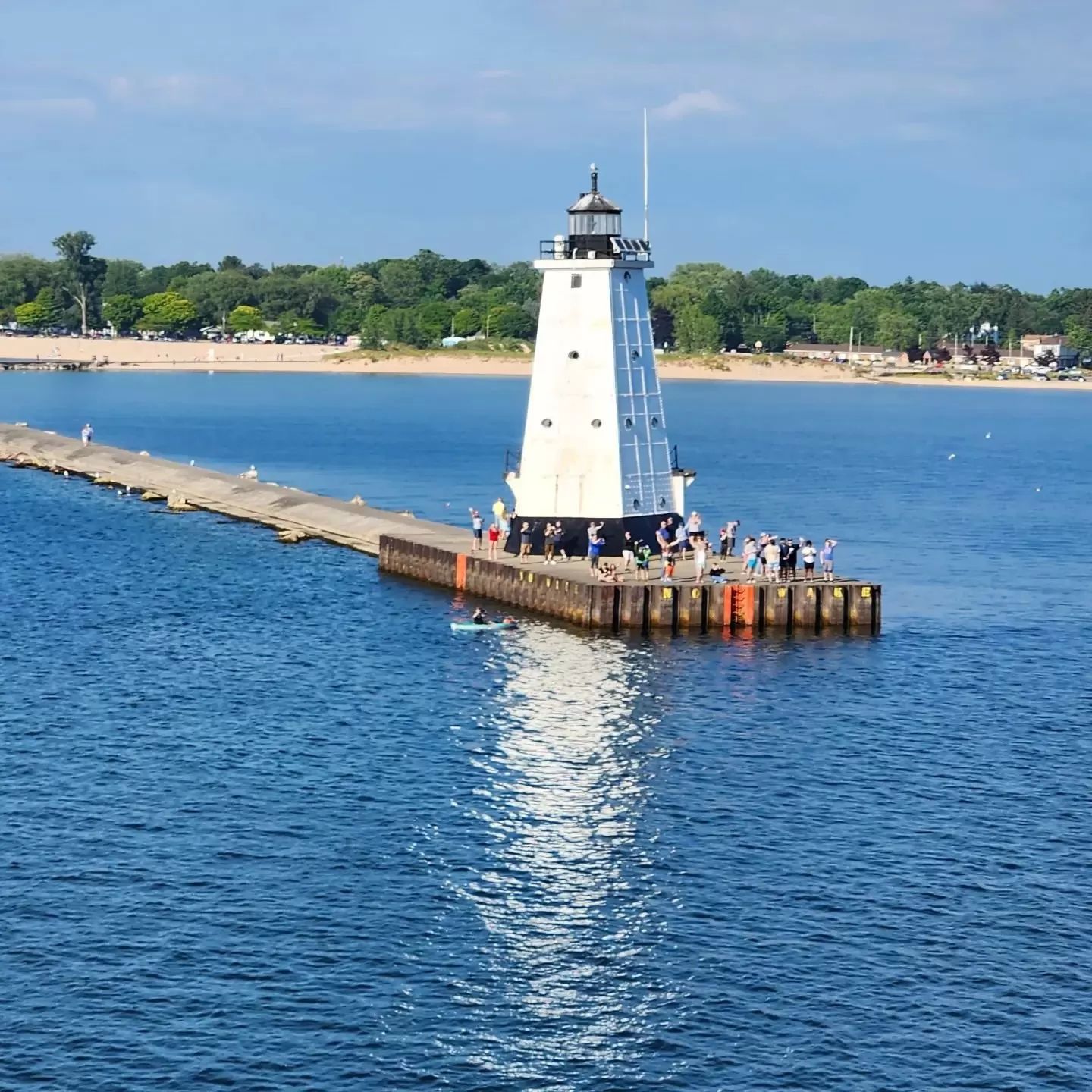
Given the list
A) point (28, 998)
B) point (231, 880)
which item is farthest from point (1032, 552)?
point (28, 998)

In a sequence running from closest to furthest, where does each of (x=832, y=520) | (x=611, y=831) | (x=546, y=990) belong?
(x=546, y=990), (x=611, y=831), (x=832, y=520)

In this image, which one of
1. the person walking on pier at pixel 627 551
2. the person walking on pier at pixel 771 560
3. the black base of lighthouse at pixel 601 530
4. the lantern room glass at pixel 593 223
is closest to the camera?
the person walking on pier at pixel 771 560

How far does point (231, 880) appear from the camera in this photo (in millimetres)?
39875

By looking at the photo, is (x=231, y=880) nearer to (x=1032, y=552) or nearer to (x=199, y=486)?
(x=1032, y=552)

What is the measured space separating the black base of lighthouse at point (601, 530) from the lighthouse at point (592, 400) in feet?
0.13

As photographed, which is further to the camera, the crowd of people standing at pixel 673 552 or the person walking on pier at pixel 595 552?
the person walking on pier at pixel 595 552

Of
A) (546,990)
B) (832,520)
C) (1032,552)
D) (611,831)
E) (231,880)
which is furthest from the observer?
(832,520)

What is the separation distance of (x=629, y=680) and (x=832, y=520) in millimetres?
46544

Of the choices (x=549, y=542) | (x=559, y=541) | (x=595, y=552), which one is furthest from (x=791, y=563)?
(x=549, y=542)

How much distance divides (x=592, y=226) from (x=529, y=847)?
33.2 metres

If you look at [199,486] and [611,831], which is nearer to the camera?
[611,831]

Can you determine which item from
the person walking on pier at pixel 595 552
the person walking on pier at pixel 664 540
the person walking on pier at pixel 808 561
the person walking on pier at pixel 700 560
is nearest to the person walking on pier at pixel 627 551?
the person walking on pier at pixel 595 552

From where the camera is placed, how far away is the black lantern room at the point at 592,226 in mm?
70000

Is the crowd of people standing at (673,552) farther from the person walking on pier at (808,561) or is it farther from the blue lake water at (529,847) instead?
the blue lake water at (529,847)
